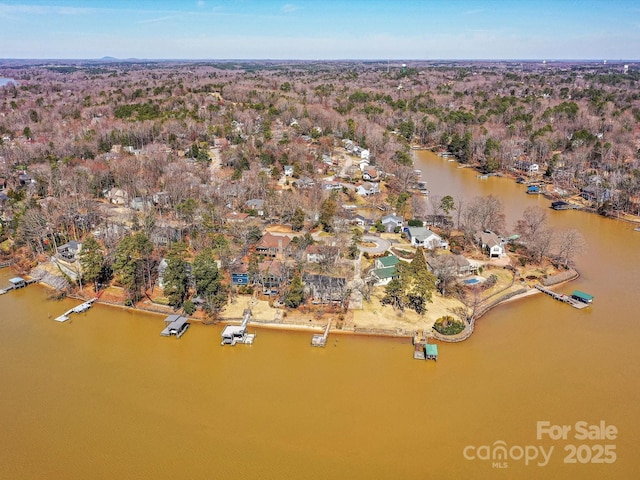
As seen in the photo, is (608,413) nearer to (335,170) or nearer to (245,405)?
(245,405)

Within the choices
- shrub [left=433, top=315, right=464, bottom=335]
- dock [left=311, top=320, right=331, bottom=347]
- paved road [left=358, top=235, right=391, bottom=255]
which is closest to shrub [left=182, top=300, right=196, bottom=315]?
dock [left=311, top=320, right=331, bottom=347]

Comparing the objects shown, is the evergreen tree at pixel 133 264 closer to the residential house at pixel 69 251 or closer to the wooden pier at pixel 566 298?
the residential house at pixel 69 251

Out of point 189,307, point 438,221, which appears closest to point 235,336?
point 189,307

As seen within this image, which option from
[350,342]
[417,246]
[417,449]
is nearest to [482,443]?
[417,449]

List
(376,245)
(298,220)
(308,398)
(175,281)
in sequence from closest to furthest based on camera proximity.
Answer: (308,398) → (175,281) → (376,245) → (298,220)

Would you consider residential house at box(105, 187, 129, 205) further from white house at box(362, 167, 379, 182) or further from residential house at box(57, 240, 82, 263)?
white house at box(362, 167, 379, 182)

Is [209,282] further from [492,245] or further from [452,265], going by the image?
[492,245]
